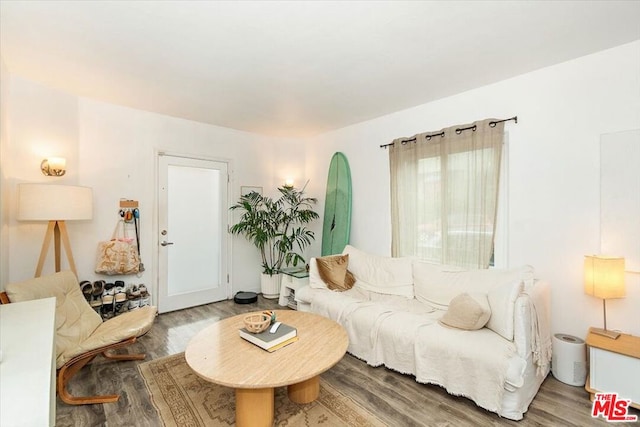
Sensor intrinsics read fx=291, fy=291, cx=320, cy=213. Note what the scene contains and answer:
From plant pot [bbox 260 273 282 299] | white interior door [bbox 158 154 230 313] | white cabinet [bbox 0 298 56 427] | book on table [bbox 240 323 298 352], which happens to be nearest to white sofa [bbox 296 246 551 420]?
book on table [bbox 240 323 298 352]

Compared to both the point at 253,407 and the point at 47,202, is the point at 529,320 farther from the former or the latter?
the point at 47,202

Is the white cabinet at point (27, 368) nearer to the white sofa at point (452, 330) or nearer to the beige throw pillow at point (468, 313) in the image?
the white sofa at point (452, 330)

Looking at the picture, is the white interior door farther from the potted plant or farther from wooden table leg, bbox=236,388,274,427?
wooden table leg, bbox=236,388,274,427

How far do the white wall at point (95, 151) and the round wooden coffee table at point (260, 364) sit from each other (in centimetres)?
212

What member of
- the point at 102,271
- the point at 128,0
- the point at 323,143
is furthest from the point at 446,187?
the point at 102,271

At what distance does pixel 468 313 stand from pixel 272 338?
1.46m

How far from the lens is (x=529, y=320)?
1.98 metres

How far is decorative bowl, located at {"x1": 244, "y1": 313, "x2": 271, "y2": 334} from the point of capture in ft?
6.61

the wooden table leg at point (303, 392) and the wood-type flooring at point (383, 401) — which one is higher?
the wooden table leg at point (303, 392)

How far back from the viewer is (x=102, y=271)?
318cm

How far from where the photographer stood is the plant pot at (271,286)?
4402 millimetres

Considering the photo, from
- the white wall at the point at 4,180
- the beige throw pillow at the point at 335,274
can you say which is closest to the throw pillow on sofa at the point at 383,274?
the beige throw pillow at the point at 335,274

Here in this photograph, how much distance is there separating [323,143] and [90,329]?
12.0 ft
